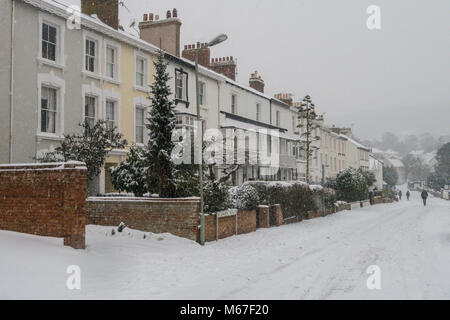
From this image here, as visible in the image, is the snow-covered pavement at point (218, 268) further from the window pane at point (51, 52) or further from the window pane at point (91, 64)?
the window pane at point (91, 64)

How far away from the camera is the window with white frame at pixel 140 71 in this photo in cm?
2373

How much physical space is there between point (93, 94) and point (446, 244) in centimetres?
1620

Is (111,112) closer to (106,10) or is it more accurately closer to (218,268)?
(106,10)

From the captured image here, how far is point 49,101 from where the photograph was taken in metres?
18.6

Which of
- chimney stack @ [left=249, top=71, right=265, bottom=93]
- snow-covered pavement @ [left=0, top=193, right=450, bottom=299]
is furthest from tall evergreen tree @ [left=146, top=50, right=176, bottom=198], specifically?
chimney stack @ [left=249, top=71, right=265, bottom=93]

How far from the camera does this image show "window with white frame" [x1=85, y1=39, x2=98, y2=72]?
20.5m

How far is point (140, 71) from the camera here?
2394cm

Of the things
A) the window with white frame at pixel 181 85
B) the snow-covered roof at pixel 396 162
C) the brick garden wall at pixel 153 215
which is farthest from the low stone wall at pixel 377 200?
the snow-covered roof at pixel 396 162

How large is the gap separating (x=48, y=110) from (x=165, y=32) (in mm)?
11527

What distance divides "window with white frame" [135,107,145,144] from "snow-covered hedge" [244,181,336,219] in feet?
22.3

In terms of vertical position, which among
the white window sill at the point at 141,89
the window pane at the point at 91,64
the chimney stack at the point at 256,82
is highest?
the chimney stack at the point at 256,82

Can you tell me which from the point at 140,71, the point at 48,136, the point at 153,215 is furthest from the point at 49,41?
the point at 153,215

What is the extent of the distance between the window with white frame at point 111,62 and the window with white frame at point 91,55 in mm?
840

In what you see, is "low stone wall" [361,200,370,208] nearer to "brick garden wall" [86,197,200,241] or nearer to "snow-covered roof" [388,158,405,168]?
"brick garden wall" [86,197,200,241]
